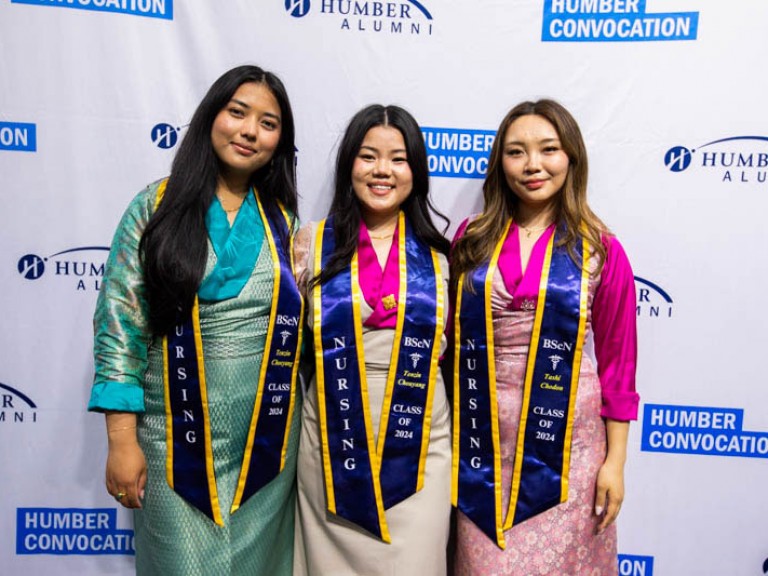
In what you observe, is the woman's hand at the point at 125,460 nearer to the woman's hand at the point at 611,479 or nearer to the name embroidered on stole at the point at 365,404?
the name embroidered on stole at the point at 365,404

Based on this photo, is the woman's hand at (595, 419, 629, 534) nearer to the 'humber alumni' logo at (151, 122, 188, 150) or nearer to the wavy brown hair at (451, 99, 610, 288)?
the wavy brown hair at (451, 99, 610, 288)

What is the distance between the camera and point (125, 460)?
1254 millimetres

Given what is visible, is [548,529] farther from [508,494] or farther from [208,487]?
[208,487]

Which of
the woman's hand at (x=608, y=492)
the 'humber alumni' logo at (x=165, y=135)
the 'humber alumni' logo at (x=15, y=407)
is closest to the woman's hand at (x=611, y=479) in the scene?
the woman's hand at (x=608, y=492)

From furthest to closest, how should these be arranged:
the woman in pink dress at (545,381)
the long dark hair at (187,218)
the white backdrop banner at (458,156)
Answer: the white backdrop banner at (458,156) → the woman in pink dress at (545,381) → the long dark hair at (187,218)

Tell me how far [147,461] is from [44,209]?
2.90ft

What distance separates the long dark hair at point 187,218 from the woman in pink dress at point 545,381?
1.79ft

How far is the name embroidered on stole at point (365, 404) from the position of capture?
1.34m

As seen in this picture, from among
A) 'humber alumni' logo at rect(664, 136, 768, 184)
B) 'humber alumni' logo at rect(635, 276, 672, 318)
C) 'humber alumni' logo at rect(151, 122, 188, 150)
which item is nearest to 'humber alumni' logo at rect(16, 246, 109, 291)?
'humber alumni' logo at rect(151, 122, 188, 150)

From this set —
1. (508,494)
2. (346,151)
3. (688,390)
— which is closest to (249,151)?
(346,151)

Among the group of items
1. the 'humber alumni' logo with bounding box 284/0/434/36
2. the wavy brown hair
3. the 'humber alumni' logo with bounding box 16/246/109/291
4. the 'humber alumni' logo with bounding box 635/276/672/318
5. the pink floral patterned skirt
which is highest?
the 'humber alumni' logo with bounding box 284/0/434/36

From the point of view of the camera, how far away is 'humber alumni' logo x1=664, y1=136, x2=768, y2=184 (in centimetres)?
175

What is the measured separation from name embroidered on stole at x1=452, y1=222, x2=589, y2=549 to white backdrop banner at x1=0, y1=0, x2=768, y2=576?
521 mm

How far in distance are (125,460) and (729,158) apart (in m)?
1.80
